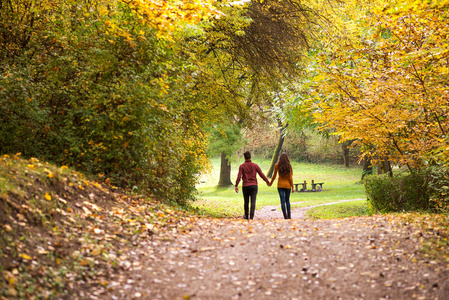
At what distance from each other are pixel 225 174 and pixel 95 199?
23040mm

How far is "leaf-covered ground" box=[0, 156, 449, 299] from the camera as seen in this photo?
4480 millimetres

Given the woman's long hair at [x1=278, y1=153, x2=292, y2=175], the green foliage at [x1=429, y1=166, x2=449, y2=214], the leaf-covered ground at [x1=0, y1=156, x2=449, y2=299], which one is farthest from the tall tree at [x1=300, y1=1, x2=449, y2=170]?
the leaf-covered ground at [x1=0, y1=156, x2=449, y2=299]

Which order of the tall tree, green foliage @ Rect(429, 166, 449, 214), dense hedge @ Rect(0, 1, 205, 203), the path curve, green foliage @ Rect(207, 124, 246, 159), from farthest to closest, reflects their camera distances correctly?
green foliage @ Rect(207, 124, 246, 159), the path curve, green foliage @ Rect(429, 166, 449, 214), the tall tree, dense hedge @ Rect(0, 1, 205, 203)

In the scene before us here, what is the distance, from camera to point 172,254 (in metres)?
5.68

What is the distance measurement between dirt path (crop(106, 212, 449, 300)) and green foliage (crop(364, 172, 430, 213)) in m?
3.77

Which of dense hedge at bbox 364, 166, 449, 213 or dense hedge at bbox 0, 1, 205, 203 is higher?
dense hedge at bbox 0, 1, 205, 203

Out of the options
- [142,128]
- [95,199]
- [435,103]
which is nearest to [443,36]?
[435,103]

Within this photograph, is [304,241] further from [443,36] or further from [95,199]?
[443,36]

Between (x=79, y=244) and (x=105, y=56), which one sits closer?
(x=79, y=244)

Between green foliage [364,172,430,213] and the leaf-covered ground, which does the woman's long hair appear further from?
green foliage [364,172,430,213]

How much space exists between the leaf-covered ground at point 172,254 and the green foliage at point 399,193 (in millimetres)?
3124

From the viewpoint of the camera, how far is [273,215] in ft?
52.7

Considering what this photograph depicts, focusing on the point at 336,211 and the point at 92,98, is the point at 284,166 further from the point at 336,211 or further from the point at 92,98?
the point at 336,211

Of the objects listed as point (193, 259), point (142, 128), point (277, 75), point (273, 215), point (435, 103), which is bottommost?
point (273, 215)
